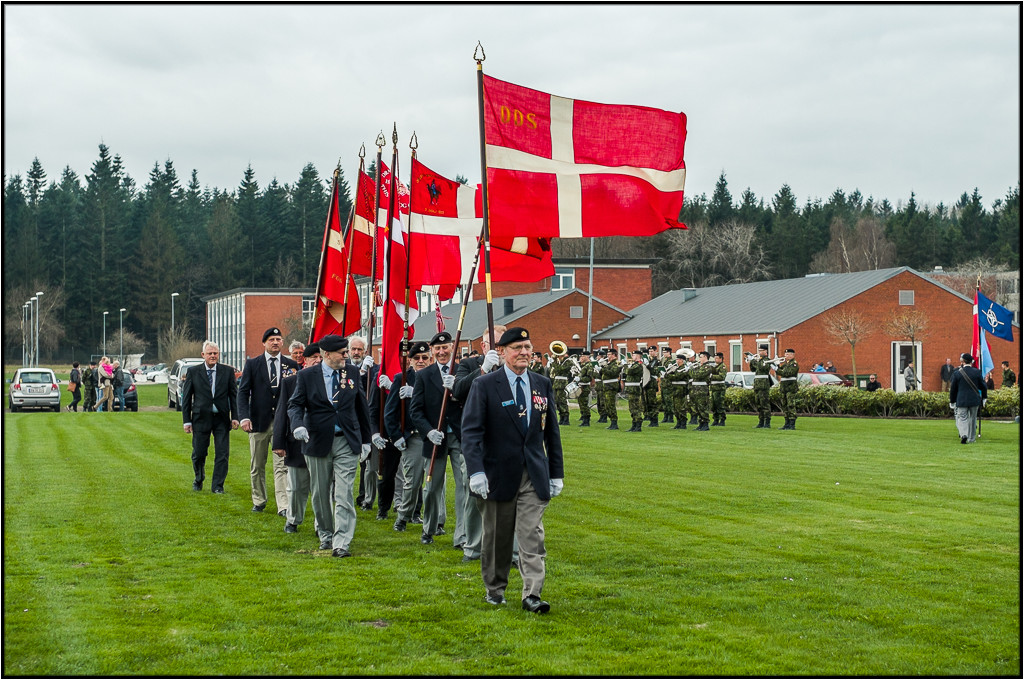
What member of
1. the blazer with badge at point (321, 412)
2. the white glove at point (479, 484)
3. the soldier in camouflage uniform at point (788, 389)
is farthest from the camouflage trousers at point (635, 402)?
the white glove at point (479, 484)

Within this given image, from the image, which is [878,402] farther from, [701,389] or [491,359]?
[491,359]

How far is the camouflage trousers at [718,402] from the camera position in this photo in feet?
93.8

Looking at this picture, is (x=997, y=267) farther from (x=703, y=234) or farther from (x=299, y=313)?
(x=299, y=313)

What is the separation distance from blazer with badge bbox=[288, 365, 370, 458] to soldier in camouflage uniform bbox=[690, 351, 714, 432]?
17287 millimetres

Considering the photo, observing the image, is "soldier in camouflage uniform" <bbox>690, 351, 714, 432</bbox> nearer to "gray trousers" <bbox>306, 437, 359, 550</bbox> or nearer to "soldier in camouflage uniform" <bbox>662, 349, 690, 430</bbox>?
"soldier in camouflage uniform" <bbox>662, 349, 690, 430</bbox>

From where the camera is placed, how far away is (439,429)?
1037cm

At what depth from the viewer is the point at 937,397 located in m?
32.3

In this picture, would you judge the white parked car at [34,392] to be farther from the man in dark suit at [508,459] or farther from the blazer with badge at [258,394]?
the man in dark suit at [508,459]

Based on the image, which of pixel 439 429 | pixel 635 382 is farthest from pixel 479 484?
pixel 635 382

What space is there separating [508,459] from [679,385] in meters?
20.3

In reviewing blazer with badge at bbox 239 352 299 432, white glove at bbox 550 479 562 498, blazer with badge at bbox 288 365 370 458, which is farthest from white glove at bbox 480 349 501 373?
blazer with badge at bbox 239 352 299 432

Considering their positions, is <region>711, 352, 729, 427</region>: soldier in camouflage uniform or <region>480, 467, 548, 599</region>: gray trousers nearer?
<region>480, 467, 548, 599</region>: gray trousers

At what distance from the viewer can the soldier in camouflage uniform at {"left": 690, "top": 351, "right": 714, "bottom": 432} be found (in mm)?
27203

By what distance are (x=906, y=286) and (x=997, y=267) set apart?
45.0 meters
